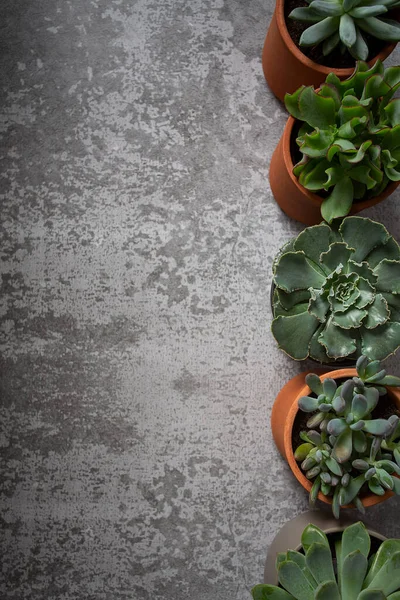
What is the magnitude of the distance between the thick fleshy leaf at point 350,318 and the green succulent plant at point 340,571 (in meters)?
0.37

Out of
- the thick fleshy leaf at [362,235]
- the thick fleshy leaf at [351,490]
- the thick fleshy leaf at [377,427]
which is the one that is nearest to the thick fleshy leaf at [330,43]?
A: the thick fleshy leaf at [362,235]

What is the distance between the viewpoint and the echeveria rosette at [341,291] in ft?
3.79

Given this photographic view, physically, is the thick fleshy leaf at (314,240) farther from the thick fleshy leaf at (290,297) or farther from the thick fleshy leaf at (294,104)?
the thick fleshy leaf at (294,104)

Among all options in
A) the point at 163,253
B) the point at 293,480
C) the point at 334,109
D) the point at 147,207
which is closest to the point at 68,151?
the point at 147,207

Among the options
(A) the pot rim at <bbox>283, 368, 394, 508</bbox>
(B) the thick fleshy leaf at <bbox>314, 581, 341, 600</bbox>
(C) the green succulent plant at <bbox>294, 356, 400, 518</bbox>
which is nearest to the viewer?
(B) the thick fleshy leaf at <bbox>314, 581, 341, 600</bbox>

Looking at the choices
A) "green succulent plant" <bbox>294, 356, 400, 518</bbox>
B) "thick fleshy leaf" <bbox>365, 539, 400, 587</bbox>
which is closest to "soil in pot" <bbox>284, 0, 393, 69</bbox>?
"green succulent plant" <bbox>294, 356, 400, 518</bbox>

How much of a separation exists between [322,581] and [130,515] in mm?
556

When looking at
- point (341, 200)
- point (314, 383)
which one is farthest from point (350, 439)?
point (341, 200)

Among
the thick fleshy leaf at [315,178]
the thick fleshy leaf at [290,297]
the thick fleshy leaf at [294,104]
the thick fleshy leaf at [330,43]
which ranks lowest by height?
the thick fleshy leaf at [290,297]

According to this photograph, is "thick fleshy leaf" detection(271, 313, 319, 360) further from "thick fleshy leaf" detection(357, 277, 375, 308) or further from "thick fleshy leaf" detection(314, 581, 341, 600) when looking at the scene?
"thick fleshy leaf" detection(314, 581, 341, 600)

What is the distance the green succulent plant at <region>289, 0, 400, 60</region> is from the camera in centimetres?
115

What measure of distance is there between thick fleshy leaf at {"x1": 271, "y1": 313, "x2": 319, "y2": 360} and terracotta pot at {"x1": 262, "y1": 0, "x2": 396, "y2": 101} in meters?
0.51

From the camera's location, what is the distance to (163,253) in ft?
4.92

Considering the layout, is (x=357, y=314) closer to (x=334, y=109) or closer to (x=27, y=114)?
(x=334, y=109)
